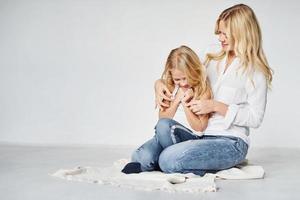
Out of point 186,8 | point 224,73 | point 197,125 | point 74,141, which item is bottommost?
point 74,141

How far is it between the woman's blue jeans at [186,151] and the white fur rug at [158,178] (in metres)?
0.05

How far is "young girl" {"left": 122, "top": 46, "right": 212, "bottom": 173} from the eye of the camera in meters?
3.03

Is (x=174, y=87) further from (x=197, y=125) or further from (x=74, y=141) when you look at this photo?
(x=74, y=141)

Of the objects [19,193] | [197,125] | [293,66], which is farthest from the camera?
[293,66]

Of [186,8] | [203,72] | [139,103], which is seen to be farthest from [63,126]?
[203,72]

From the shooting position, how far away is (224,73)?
3.10 m

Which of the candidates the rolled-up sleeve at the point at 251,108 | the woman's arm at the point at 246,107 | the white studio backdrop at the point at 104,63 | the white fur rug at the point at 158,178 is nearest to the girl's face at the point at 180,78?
the woman's arm at the point at 246,107

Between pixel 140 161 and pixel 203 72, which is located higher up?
pixel 203 72

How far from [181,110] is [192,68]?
21 cm

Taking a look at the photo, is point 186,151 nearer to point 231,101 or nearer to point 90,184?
point 231,101

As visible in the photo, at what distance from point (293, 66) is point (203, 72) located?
1.91 meters

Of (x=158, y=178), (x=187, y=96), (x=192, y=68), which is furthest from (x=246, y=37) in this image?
Answer: (x=158, y=178)

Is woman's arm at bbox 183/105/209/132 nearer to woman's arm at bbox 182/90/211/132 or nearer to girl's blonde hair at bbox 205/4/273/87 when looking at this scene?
woman's arm at bbox 182/90/211/132

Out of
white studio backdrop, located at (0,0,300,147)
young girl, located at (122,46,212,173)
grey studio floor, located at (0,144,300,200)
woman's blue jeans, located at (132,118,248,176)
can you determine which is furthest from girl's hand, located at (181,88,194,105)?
white studio backdrop, located at (0,0,300,147)
